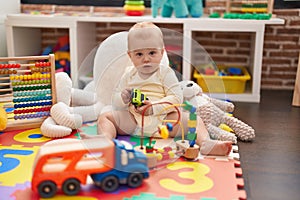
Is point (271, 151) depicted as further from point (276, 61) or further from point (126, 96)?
point (276, 61)

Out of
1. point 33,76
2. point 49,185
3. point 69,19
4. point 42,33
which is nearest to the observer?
point 49,185

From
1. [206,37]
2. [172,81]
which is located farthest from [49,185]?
[206,37]

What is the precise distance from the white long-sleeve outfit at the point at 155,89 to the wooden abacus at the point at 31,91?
0.33 m

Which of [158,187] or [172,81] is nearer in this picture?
[158,187]

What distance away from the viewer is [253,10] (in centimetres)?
217

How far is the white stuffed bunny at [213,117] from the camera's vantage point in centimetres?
150

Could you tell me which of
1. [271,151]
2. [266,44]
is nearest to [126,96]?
[271,151]

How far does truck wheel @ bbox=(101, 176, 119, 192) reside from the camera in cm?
112

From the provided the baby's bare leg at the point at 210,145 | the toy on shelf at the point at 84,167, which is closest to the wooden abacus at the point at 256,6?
the baby's bare leg at the point at 210,145

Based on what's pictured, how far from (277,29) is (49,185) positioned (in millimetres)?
1827

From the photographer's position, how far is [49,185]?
1.09m

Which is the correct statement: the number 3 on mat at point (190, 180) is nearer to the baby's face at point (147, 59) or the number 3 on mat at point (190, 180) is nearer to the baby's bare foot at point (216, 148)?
the baby's bare foot at point (216, 148)

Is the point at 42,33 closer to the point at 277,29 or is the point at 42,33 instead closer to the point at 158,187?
the point at 277,29

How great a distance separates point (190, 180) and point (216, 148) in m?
0.21
